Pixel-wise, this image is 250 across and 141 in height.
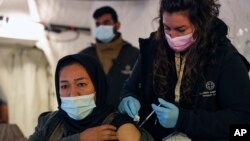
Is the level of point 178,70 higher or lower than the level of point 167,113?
higher

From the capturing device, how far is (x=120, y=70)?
3059 mm

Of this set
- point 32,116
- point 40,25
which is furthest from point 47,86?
point 40,25

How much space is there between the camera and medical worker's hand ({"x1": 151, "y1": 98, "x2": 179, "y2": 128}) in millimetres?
1563

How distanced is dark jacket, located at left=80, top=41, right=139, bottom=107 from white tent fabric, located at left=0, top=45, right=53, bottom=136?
769mm

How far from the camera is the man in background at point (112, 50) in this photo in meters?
3.05

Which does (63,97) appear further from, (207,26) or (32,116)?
(32,116)

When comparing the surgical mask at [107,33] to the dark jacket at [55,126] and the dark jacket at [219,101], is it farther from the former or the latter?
Answer: the dark jacket at [219,101]

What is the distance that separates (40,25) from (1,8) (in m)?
0.36

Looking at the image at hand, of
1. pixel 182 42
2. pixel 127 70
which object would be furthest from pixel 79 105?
pixel 127 70

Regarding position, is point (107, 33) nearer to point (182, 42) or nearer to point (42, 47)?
point (42, 47)

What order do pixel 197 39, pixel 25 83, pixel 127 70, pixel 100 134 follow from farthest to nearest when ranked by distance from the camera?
pixel 25 83
pixel 127 70
pixel 197 39
pixel 100 134

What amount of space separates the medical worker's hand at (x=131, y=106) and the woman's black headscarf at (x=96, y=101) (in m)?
0.09

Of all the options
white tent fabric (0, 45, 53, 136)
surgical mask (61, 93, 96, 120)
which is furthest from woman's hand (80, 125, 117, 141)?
white tent fabric (0, 45, 53, 136)

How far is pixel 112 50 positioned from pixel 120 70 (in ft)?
0.62
